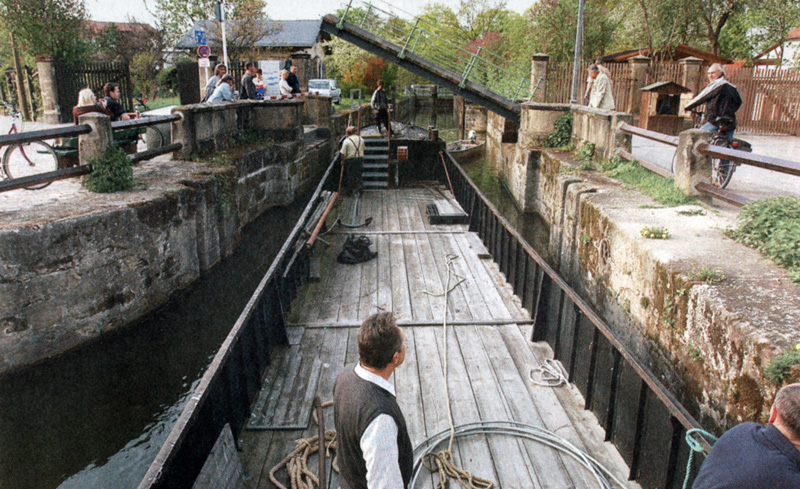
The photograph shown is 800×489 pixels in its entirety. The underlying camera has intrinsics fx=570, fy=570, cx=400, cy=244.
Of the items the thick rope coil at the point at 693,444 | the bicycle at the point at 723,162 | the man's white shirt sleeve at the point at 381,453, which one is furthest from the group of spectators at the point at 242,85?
the thick rope coil at the point at 693,444

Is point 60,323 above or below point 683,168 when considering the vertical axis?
below

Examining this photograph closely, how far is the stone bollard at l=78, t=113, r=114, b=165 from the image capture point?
854 centimetres

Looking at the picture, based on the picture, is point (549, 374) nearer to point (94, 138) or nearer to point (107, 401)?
point (107, 401)

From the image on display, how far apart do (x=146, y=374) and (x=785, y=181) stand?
11195 millimetres

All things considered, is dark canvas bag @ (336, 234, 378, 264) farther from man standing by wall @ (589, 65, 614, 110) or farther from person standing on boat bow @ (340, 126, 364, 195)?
man standing by wall @ (589, 65, 614, 110)

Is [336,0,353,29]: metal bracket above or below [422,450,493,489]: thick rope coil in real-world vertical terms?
above

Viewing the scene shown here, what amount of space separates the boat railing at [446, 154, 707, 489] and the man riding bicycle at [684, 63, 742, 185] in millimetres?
4150

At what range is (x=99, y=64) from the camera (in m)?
19.6

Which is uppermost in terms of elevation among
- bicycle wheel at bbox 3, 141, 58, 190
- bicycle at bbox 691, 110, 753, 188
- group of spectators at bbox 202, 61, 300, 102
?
group of spectators at bbox 202, 61, 300, 102

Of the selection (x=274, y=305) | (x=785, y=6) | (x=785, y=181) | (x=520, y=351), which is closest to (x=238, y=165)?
(x=274, y=305)

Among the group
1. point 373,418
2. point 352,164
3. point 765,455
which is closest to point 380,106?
point 352,164

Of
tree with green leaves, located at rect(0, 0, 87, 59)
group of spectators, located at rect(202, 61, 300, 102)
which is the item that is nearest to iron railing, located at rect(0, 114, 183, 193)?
group of spectators, located at rect(202, 61, 300, 102)

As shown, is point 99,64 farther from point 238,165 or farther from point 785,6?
point 785,6

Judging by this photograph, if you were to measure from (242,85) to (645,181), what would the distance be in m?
11.2
